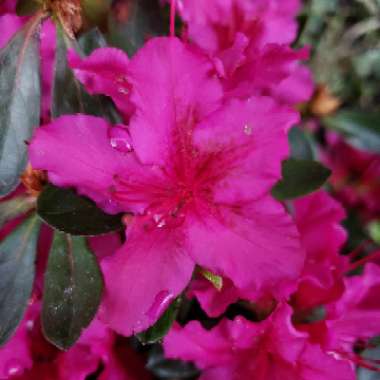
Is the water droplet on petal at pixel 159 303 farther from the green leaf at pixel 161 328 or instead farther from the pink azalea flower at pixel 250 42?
the pink azalea flower at pixel 250 42

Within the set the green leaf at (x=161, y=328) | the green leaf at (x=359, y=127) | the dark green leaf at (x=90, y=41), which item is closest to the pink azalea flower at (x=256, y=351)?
the green leaf at (x=161, y=328)

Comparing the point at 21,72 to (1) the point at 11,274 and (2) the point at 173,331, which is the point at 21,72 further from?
(2) the point at 173,331

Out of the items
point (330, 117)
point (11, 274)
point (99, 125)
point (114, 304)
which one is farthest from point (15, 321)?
point (330, 117)

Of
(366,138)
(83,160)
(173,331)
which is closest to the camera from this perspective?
(83,160)

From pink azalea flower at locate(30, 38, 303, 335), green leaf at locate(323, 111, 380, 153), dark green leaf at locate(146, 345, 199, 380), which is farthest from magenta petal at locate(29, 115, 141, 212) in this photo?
green leaf at locate(323, 111, 380, 153)

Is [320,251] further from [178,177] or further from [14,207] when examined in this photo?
[14,207]

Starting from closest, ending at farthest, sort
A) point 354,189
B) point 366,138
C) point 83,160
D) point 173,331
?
point 83,160 < point 173,331 < point 366,138 < point 354,189

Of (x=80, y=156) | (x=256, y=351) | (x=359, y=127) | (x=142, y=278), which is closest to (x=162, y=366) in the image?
(x=256, y=351)
